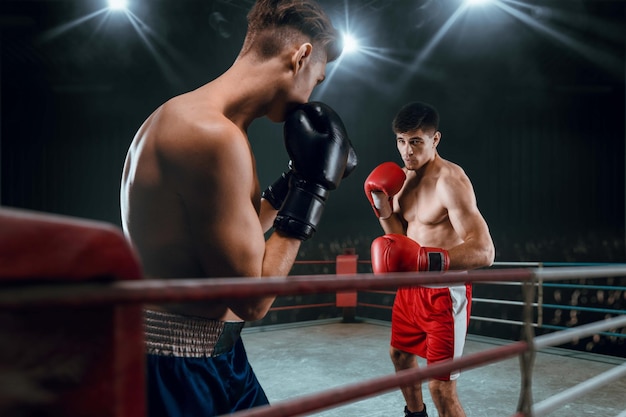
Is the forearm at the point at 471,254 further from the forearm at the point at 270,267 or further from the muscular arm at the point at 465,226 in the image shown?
the forearm at the point at 270,267

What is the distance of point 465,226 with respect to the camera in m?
2.12

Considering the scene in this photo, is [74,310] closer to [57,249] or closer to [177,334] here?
[57,249]

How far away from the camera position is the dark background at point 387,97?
15.1 ft

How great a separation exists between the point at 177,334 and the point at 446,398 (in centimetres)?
125

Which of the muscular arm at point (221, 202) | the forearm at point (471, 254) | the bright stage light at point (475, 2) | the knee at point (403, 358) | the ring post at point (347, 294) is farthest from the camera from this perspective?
the ring post at point (347, 294)

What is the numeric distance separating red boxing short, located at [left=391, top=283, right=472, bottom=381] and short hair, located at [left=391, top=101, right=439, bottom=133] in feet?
2.39

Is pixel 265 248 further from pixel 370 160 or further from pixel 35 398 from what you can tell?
pixel 370 160

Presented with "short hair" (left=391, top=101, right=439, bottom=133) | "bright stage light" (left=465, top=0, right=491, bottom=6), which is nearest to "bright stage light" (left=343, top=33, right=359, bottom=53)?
"bright stage light" (left=465, top=0, right=491, bottom=6)

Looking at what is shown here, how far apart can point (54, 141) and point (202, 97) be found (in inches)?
211

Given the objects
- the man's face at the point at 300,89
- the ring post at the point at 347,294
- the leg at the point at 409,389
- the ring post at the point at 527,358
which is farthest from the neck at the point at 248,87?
the ring post at the point at 347,294

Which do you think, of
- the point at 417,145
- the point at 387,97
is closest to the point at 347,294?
the point at 387,97

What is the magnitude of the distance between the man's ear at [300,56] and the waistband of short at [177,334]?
1.96ft

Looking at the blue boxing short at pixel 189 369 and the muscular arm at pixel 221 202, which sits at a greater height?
the muscular arm at pixel 221 202

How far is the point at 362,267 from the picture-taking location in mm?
6426
